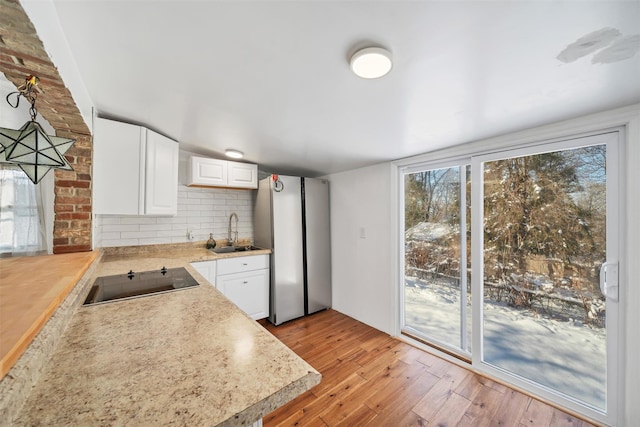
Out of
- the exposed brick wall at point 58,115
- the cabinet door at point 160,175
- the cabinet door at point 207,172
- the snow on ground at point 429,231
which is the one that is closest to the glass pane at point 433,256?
the snow on ground at point 429,231

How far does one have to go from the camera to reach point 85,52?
1.12 metres

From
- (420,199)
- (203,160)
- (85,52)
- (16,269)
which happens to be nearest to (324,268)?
(420,199)

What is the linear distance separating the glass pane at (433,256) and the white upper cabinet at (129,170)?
8.18 ft

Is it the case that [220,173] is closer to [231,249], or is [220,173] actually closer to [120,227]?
[231,249]

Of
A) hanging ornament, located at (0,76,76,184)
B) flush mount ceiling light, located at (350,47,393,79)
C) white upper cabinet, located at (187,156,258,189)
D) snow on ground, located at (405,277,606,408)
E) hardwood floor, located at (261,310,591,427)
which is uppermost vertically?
flush mount ceiling light, located at (350,47,393,79)

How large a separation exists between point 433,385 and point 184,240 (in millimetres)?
2922

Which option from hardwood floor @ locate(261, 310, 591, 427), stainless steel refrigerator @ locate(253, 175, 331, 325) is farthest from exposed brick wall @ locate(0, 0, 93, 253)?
hardwood floor @ locate(261, 310, 591, 427)

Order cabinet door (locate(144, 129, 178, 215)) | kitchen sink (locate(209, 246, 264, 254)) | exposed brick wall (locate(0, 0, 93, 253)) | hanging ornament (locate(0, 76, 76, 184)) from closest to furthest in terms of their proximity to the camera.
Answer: exposed brick wall (locate(0, 0, 93, 253)), hanging ornament (locate(0, 76, 76, 184)), cabinet door (locate(144, 129, 178, 215)), kitchen sink (locate(209, 246, 264, 254))

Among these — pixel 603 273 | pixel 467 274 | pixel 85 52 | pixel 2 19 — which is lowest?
pixel 467 274

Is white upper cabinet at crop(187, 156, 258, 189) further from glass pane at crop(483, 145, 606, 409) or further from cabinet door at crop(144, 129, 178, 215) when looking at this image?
glass pane at crop(483, 145, 606, 409)

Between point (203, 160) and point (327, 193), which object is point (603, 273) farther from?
point (203, 160)

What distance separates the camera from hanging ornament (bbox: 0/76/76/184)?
3.11ft

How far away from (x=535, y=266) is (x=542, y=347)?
598mm

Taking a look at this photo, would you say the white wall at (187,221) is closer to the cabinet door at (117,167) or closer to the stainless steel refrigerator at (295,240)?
the stainless steel refrigerator at (295,240)
